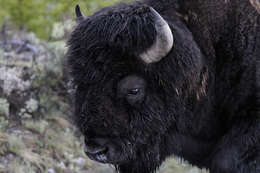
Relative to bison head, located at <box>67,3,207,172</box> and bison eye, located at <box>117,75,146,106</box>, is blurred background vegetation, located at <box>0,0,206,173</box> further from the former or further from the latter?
bison eye, located at <box>117,75,146,106</box>

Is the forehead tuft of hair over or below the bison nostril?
over

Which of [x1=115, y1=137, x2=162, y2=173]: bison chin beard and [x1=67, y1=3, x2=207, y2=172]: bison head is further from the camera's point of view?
[x1=115, y1=137, x2=162, y2=173]: bison chin beard

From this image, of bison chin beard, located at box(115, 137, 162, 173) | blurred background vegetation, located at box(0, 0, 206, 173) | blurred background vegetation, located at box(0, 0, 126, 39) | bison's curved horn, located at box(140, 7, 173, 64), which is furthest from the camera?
blurred background vegetation, located at box(0, 0, 126, 39)

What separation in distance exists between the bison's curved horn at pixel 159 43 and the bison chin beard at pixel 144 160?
92 cm

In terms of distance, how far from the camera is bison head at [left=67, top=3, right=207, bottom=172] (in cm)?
416

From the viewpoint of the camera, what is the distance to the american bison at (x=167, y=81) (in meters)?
4.20

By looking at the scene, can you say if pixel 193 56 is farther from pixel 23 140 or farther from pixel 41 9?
pixel 41 9

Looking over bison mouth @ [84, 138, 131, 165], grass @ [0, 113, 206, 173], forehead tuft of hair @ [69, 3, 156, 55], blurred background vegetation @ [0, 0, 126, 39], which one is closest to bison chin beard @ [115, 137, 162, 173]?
bison mouth @ [84, 138, 131, 165]

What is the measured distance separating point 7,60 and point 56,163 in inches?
104

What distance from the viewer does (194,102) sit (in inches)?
187

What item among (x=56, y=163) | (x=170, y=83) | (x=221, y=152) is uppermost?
(x=170, y=83)

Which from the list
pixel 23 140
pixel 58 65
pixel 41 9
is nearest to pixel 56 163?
pixel 23 140

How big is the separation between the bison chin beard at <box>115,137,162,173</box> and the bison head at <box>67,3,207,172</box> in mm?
52

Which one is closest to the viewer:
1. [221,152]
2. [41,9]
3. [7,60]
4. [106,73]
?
[106,73]
